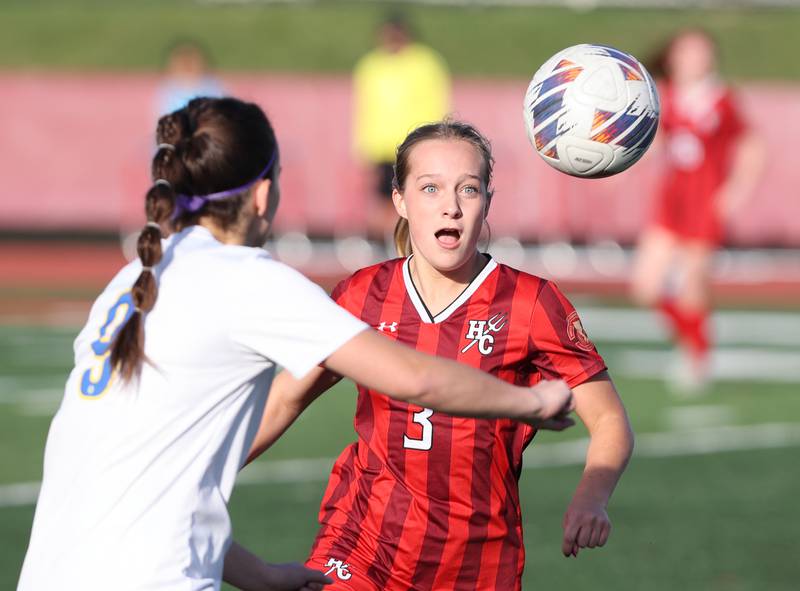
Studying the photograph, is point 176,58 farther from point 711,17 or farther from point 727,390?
point 711,17

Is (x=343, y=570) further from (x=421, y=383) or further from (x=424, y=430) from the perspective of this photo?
(x=421, y=383)

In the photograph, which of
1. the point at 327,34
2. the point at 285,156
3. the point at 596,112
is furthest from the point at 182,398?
the point at 327,34

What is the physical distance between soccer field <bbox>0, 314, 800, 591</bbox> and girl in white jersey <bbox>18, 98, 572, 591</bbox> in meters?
3.05

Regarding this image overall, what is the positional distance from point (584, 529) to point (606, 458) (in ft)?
1.31

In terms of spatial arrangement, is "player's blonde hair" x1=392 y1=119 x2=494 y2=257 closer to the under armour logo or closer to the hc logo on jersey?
the hc logo on jersey

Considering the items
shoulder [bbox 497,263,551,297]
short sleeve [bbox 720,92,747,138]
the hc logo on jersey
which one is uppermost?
short sleeve [bbox 720,92,747,138]

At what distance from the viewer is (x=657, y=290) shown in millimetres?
11633

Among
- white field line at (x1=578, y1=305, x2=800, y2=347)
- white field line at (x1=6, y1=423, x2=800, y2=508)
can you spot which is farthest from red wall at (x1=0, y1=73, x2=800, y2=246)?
white field line at (x1=6, y1=423, x2=800, y2=508)

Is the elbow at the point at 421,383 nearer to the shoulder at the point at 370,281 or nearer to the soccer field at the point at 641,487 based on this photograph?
the shoulder at the point at 370,281

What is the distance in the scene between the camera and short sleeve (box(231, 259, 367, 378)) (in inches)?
141

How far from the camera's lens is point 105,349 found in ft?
12.2

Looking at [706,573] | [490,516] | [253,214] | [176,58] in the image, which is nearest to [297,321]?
[253,214]

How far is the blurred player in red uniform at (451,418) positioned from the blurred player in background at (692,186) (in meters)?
7.05

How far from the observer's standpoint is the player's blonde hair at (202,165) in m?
3.78
